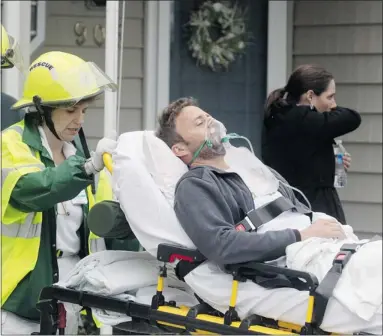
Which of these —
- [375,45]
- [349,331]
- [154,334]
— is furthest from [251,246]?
[375,45]

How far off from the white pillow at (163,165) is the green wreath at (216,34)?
3.09 meters

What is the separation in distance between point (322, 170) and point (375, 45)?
1.82 metres

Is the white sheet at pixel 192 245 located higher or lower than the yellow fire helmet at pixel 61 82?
lower

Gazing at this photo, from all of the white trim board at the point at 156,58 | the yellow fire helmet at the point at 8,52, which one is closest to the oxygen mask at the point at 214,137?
the yellow fire helmet at the point at 8,52

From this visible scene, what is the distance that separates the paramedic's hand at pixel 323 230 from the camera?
314 centimetres

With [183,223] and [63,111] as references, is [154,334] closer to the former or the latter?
[183,223]

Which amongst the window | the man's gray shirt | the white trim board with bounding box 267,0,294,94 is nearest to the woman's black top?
the man's gray shirt

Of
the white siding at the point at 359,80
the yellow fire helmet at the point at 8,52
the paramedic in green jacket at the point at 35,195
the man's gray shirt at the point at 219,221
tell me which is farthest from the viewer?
the white siding at the point at 359,80

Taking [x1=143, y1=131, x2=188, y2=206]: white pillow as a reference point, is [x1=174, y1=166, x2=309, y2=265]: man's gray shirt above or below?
below

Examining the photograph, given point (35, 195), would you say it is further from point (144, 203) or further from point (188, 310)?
point (188, 310)

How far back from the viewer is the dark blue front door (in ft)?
21.6

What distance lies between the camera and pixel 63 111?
363 cm

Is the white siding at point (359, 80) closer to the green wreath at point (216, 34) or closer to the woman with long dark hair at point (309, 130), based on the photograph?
the green wreath at point (216, 34)

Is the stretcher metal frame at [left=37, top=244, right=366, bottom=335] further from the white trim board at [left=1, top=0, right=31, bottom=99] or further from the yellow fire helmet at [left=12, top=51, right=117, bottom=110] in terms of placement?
the white trim board at [left=1, top=0, right=31, bottom=99]
